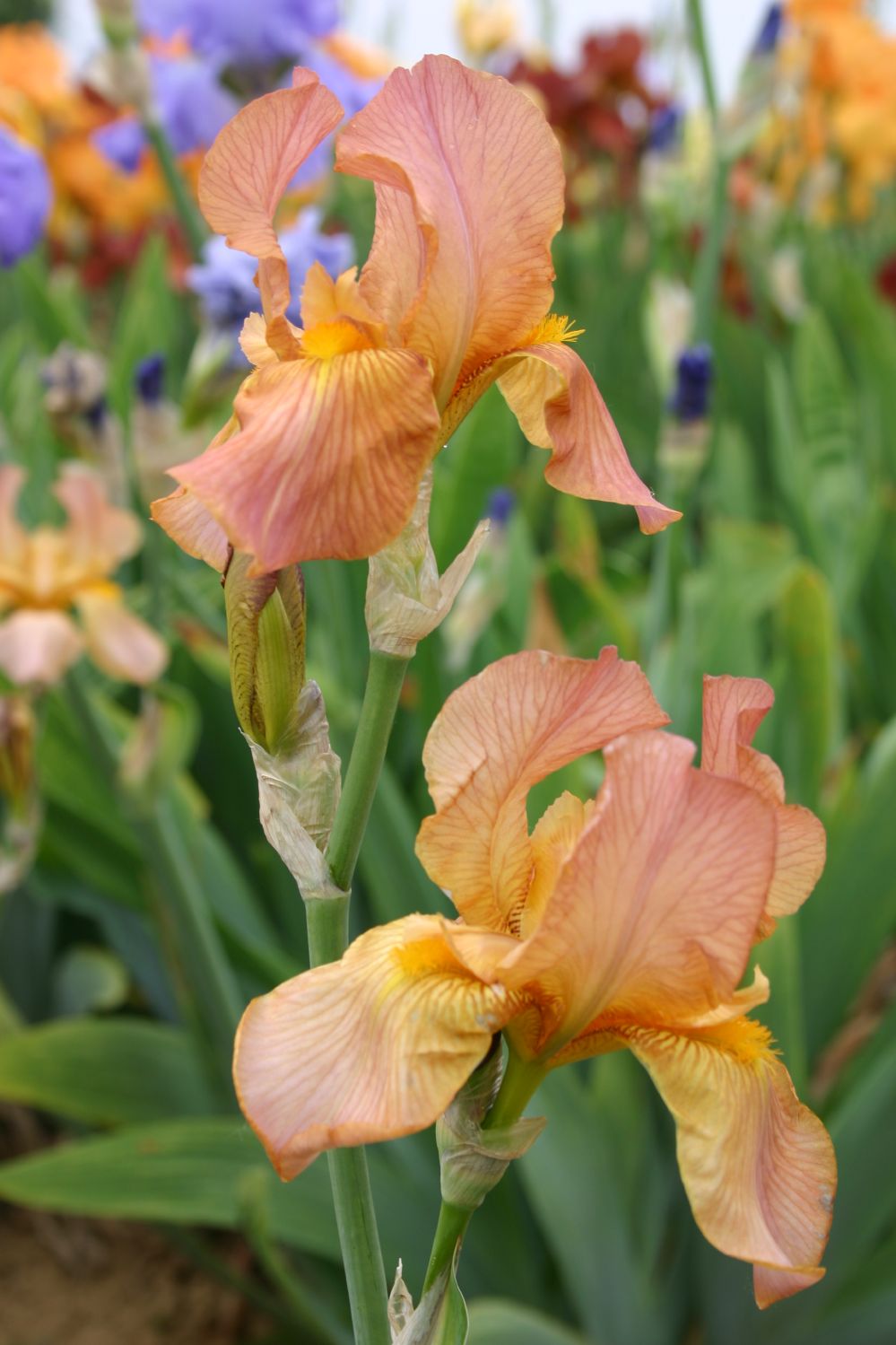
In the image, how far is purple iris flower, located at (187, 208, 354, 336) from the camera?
860 millimetres

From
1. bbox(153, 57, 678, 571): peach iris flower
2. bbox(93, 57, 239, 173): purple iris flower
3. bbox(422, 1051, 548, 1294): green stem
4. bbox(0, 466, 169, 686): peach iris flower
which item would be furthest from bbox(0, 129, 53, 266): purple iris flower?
bbox(422, 1051, 548, 1294): green stem

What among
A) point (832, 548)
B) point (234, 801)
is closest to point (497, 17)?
point (832, 548)

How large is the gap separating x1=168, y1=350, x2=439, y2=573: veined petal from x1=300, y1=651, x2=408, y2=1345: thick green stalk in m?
0.06

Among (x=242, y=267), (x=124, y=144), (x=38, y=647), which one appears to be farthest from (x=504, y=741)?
(x=124, y=144)

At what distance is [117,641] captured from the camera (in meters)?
0.92

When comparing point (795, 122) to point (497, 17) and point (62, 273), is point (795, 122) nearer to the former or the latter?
point (497, 17)

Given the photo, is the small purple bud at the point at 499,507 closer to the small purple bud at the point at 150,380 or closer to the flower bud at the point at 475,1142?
the small purple bud at the point at 150,380

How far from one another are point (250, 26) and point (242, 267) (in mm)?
527

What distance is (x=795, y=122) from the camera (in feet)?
9.45

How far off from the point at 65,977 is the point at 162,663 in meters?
0.43

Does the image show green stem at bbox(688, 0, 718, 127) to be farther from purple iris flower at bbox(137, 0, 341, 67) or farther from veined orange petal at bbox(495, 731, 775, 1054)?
veined orange petal at bbox(495, 731, 775, 1054)

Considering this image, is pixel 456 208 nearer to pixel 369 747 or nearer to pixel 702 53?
pixel 369 747

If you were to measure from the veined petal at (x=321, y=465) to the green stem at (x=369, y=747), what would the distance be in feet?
0.19

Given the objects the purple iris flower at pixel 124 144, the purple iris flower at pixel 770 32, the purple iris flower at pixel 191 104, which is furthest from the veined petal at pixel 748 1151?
the purple iris flower at pixel 124 144
